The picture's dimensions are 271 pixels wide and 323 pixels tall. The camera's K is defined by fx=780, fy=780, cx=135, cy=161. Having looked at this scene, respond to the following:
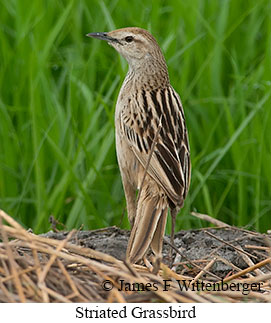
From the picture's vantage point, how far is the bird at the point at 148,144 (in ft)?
17.3

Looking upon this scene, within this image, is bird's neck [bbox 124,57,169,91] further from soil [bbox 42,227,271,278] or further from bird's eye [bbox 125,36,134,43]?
soil [bbox 42,227,271,278]

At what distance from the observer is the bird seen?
5285 millimetres

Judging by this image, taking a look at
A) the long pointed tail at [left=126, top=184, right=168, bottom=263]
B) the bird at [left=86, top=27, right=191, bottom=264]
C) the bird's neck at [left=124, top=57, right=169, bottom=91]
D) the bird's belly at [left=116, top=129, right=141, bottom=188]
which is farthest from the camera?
the bird's neck at [left=124, top=57, right=169, bottom=91]

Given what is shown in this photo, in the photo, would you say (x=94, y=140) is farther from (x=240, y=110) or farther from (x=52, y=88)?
(x=240, y=110)

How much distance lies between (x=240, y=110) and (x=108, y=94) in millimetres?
1239

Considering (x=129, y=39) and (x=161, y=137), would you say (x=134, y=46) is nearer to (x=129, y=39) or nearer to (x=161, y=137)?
(x=129, y=39)

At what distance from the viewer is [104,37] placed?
6.21m

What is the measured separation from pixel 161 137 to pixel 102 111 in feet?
6.58

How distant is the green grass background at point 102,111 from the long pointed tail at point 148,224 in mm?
1073

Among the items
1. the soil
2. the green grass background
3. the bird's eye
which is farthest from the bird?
the green grass background

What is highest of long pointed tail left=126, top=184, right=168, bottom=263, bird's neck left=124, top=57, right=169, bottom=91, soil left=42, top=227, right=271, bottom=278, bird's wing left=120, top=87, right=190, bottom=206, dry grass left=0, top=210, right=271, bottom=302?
bird's neck left=124, top=57, right=169, bottom=91

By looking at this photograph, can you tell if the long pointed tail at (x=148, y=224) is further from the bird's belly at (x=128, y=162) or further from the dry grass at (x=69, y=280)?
the dry grass at (x=69, y=280)

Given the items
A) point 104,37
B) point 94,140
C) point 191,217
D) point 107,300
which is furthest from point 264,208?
point 107,300

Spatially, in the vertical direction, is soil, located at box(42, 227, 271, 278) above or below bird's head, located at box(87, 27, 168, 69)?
below
